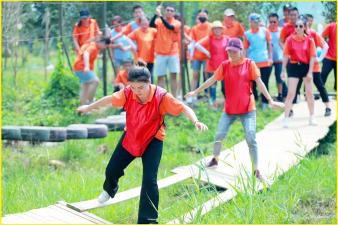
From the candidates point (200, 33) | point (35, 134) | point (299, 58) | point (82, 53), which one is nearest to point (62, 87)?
point (82, 53)

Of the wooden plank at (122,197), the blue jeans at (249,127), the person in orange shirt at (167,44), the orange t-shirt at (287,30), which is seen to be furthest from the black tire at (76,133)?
the orange t-shirt at (287,30)

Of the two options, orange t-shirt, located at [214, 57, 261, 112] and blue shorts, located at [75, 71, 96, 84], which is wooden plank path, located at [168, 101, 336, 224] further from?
blue shorts, located at [75, 71, 96, 84]

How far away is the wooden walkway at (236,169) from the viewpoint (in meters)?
5.49

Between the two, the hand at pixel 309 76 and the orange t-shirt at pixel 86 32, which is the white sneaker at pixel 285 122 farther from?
the orange t-shirt at pixel 86 32

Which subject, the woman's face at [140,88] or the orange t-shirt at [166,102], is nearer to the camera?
the woman's face at [140,88]

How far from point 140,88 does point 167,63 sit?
6190 millimetres

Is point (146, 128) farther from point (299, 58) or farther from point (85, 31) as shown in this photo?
point (85, 31)

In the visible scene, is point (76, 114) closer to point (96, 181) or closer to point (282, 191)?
point (96, 181)

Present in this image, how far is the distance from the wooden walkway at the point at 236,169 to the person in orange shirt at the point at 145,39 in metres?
2.41

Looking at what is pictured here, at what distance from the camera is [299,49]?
941 cm

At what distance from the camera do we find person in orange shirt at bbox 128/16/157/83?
36.7 feet

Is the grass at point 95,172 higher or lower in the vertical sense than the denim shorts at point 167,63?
lower

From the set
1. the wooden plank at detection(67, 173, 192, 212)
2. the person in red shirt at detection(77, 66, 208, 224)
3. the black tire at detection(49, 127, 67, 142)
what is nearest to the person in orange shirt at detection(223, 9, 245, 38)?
the black tire at detection(49, 127, 67, 142)

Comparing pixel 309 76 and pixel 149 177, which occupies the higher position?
pixel 309 76
